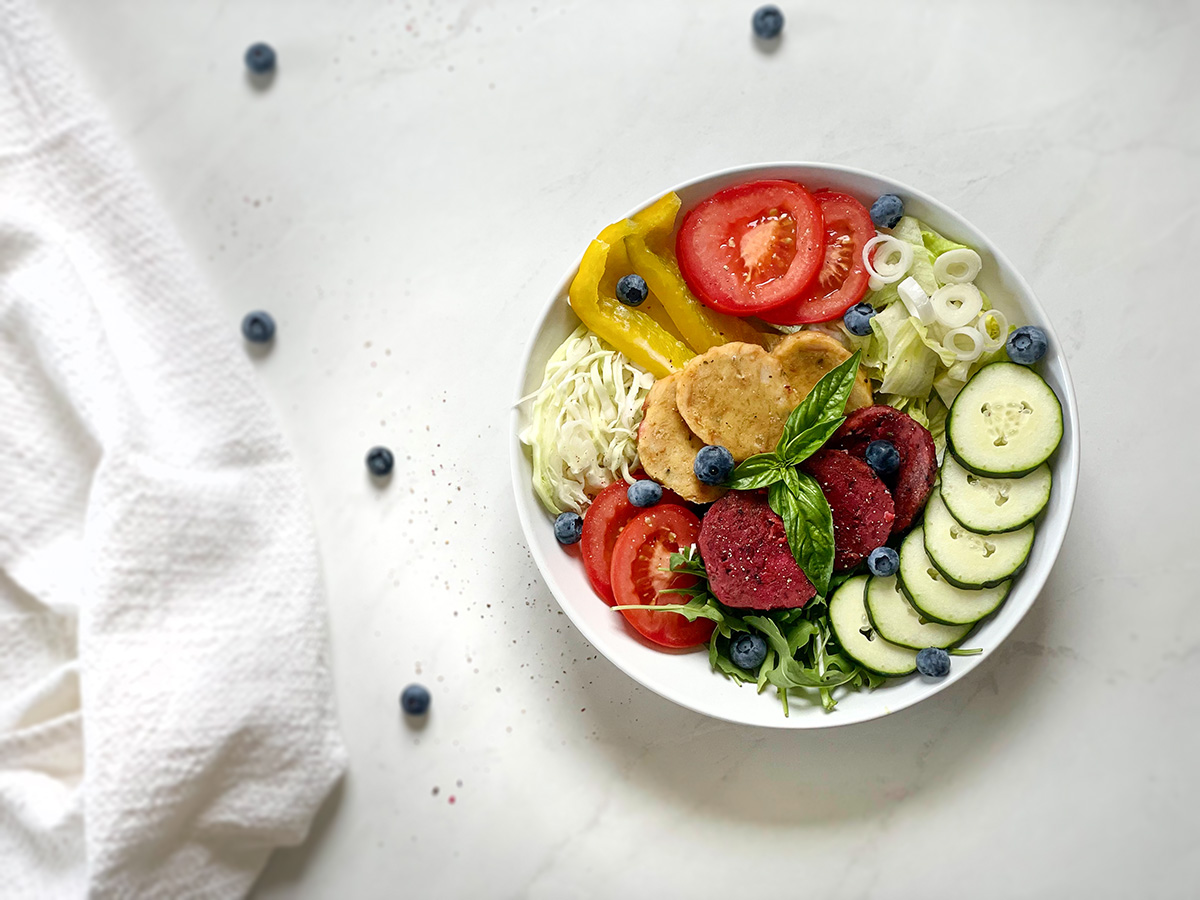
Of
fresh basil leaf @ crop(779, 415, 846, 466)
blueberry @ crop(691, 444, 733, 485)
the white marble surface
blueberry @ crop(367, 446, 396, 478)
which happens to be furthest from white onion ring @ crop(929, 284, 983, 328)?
blueberry @ crop(367, 446, 396, 478)

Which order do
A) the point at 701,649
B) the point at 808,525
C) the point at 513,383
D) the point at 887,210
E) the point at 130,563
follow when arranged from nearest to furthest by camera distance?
the point at 808,525
the point at 887,210
the point at 701,649
the point at 130,563
the point at 513,383

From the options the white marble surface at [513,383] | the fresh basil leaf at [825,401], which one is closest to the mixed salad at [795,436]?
the fresh basil leaf at [825,401]

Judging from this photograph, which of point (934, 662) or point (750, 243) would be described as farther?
point (750, 243)

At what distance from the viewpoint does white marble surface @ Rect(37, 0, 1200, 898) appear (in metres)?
2.37

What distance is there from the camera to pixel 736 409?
6.75ft

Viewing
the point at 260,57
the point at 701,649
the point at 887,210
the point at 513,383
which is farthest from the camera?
the point at 260,57

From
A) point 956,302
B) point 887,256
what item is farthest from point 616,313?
point 956,302

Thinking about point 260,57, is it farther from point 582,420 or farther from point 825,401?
point 825,401

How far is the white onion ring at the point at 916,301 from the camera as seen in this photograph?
204 cm

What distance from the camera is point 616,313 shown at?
216cm

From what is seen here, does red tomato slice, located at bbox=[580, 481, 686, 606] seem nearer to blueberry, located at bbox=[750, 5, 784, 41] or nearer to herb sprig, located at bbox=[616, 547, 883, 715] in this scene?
herb sprig, located at bbox=[616, 547, 883, 715]

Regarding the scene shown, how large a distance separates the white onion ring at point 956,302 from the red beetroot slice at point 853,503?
0.38 meters

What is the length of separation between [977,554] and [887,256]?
697mm

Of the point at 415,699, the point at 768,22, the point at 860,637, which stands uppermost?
the point at 768,22
